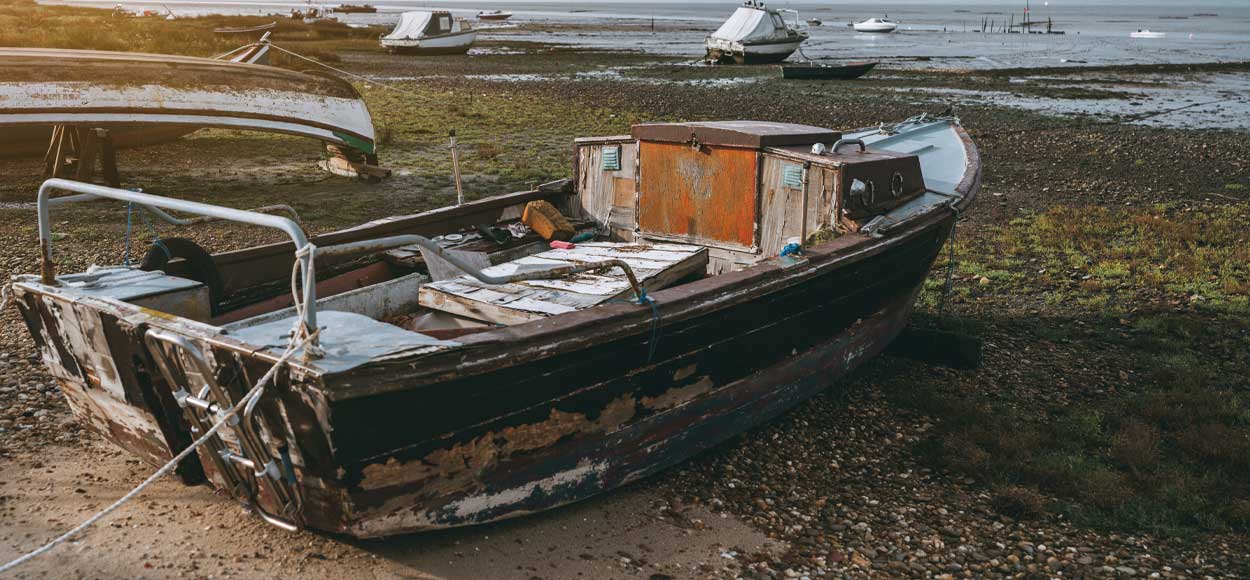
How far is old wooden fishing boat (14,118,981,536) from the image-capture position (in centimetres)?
419

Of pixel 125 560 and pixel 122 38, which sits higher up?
pixel 122 38

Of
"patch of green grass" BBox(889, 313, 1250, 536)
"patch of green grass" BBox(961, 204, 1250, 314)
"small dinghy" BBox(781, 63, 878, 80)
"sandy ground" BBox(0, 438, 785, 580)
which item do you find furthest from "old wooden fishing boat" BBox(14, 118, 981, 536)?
"small dinghy" BBox(781, 63, 878, 80)

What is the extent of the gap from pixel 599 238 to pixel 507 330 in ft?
12.6

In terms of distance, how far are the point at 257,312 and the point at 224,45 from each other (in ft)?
130

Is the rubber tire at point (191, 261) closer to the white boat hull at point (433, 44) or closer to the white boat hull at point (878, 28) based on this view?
the white boat hull at point (433, 44)

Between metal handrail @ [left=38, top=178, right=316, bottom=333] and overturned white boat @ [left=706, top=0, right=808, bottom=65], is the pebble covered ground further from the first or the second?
overturned white boat @ [left=706, top=0, right=808, bottom=65]

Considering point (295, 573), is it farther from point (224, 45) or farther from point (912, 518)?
point (224, 45)

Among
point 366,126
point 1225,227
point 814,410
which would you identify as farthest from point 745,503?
point 366,126

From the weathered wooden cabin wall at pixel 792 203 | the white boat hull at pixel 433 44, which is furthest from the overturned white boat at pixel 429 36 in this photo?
the weathered wooden cabin wall at pixel 792 203

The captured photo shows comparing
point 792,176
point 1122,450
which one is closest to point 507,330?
point 792,176

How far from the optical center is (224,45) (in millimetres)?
40875

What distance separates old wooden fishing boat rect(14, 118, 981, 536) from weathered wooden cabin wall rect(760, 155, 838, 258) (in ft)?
0.05

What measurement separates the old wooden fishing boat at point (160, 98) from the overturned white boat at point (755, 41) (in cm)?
3089

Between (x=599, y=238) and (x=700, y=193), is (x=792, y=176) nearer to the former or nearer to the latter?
(x=700, y=193)
